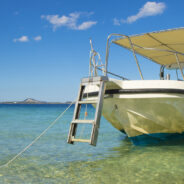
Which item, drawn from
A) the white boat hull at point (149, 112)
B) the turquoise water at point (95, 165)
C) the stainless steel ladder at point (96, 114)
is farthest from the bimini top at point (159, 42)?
the turquoise water at point (95, 165)

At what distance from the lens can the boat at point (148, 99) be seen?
257 inches

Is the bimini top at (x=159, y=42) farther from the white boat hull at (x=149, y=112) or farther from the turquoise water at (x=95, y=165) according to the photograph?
the turquoise water at (x=95, y=165)

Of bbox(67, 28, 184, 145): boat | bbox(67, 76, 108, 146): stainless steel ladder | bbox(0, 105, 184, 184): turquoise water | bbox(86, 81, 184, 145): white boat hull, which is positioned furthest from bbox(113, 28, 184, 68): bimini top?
bbox(0, 105, 184, 184): turquoise water

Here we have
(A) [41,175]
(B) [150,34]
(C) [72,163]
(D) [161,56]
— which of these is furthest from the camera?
(D) [161,56]

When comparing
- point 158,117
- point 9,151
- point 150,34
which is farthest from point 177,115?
point 9,151

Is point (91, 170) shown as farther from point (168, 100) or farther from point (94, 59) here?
point (94, 59)

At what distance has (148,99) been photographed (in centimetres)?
660

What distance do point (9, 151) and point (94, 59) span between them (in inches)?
137

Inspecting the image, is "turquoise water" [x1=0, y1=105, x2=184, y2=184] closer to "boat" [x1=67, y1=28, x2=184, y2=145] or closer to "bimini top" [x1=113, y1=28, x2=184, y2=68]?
"boat" [x1=67, y1=28, x2=184, y2=145]

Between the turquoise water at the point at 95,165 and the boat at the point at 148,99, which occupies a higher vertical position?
the boat at the point at 148,99

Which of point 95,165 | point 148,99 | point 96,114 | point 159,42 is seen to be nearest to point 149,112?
point 148,99

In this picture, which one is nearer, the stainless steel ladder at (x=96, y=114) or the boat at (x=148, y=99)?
the stainless steel ladder at (x=96, y=114)

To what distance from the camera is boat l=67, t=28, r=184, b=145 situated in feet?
21.4

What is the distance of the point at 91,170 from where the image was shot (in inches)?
212
